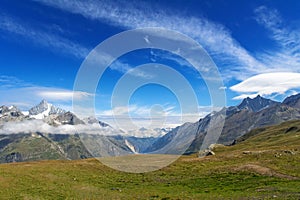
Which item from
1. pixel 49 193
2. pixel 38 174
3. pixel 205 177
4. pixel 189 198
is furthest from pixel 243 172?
pixel 38 174

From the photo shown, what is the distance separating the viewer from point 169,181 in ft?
169

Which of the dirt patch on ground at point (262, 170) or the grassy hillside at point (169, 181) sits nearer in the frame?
the grassy hillside at point (169, 181)

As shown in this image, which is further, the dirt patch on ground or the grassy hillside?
the dirt patch on ground

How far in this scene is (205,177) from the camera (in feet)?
168

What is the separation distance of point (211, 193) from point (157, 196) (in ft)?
23.8

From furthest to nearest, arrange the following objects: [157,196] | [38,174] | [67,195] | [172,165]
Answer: [172,165]
[38,174]
[67,195]
[157,196]

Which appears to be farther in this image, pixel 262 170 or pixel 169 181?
pixel 169 181

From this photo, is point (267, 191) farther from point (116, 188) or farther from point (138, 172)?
point (138, 172)

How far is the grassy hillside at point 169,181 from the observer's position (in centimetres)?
3947

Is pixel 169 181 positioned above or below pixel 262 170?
below

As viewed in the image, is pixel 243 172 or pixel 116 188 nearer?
pixel 116 188

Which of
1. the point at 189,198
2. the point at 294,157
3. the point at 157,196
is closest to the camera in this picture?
the point at 189,198

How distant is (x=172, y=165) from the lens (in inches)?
2616

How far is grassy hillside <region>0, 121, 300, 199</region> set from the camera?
39469mm
